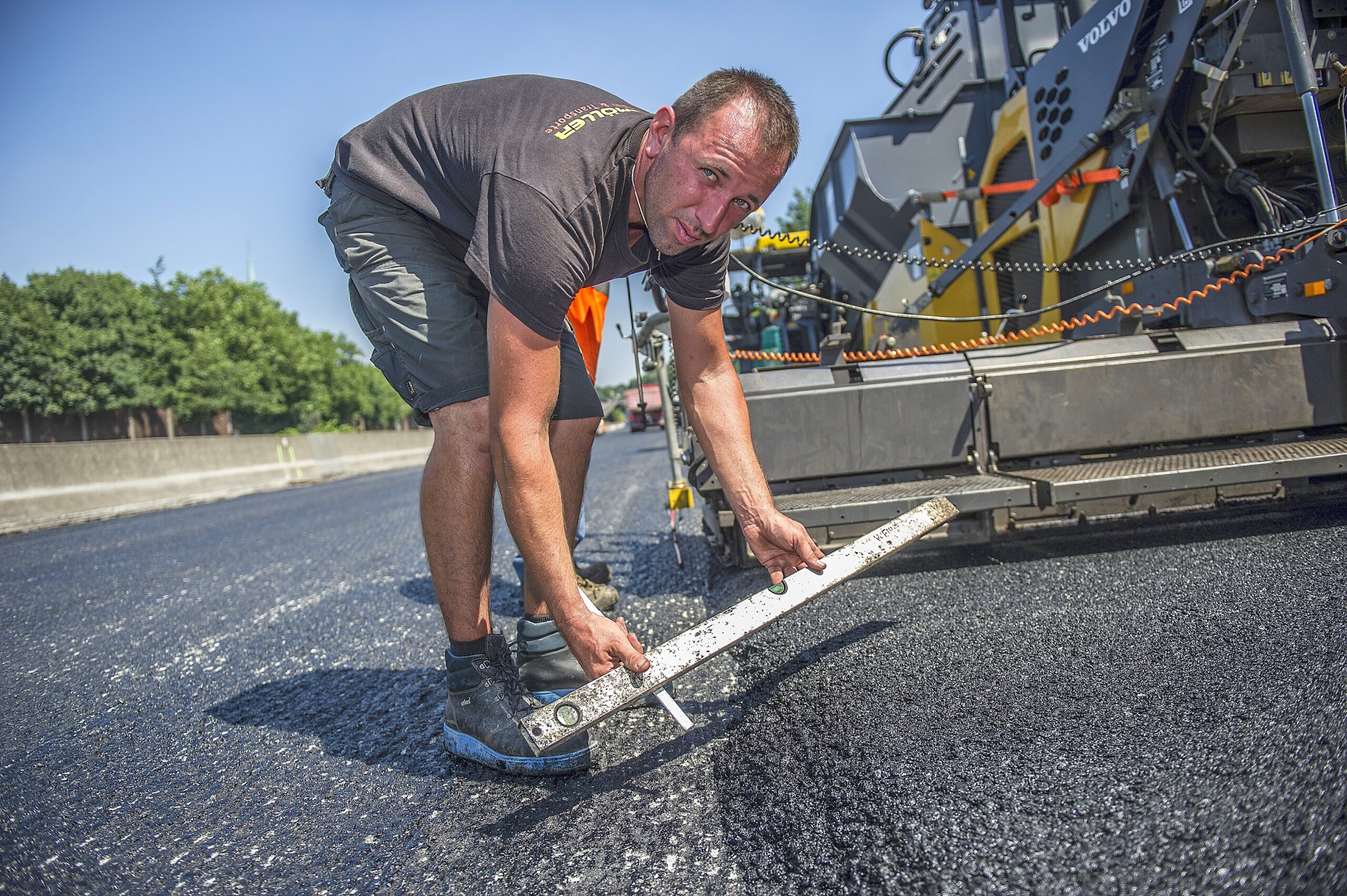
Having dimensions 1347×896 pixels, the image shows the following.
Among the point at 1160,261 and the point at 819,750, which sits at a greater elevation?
the point at 1160,261

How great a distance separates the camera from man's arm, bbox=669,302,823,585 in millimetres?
1961

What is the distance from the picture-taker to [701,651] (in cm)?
156

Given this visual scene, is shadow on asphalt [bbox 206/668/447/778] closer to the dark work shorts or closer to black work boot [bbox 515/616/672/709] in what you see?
black work boot [bbox 515/616/672/709]

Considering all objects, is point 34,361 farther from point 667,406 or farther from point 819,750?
point 819,750

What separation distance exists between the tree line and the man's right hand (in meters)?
38.0

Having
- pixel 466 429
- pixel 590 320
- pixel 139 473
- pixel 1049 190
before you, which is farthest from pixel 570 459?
pixel 139 473

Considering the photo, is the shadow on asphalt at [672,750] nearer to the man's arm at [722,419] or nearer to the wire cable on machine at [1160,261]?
the man's arm at [722,419]

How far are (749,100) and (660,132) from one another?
0.65ft

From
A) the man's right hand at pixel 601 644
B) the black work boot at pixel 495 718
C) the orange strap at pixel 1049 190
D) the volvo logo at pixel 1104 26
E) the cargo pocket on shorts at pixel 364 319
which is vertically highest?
the volvo logo at pixel 1104 26

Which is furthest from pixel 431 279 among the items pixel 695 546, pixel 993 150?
pixel 993 150

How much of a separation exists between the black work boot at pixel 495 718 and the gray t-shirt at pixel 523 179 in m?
0.87

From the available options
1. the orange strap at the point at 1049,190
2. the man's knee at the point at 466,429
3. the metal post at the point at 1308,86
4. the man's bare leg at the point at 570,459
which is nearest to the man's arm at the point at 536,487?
the man's knee at the point at 466,429

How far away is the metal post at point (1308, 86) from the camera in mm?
2805

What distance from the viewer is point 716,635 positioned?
5.24 ft
